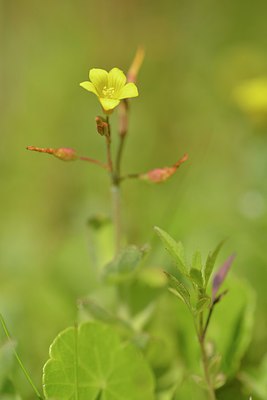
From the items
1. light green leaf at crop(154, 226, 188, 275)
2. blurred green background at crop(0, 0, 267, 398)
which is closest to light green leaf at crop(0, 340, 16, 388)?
blurred green background at crop(0, 0, 267, 398)

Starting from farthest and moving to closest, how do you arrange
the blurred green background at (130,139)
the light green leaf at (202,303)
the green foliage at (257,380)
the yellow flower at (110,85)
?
the blurred green background at (130,139)
the green foliage at (257,380)
the yellow flower at (110,85)
the light green leaf at (202,303)

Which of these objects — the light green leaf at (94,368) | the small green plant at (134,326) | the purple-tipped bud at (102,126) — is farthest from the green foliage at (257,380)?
the purple-tipped bud at (102,126)

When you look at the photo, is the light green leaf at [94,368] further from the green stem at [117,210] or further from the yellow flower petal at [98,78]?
the yellow flower petal at [98,78]

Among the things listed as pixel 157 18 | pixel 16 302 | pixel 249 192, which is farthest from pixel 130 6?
pixel 16 302

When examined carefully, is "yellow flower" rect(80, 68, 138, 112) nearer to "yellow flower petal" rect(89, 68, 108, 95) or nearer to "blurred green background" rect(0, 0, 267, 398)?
"yellow flower petal" rect(89, 68, 108, 95)

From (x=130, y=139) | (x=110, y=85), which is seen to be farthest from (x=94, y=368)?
(x=130, y=139)

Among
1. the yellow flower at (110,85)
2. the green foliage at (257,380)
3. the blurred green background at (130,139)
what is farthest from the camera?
the blurred green background at (130,139)

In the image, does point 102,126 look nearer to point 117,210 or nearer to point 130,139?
point 117,210
